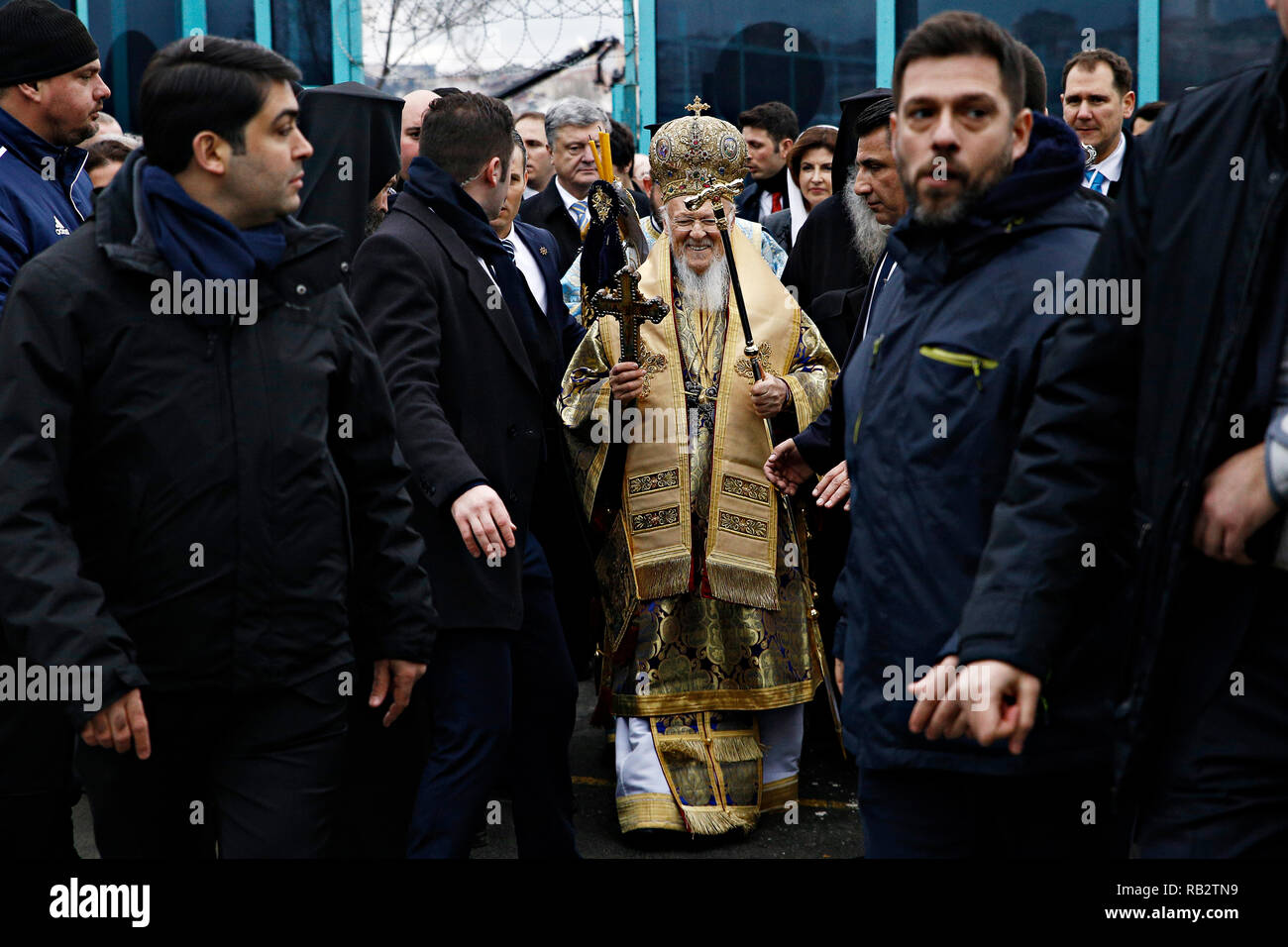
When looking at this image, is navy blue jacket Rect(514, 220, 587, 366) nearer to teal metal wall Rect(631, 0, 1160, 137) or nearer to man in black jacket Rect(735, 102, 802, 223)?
man in black jacket Rect(735, 102, 802, 223)

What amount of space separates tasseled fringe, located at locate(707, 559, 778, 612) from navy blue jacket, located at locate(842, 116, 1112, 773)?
220 centimetres

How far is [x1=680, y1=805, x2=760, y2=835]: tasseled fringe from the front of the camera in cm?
503

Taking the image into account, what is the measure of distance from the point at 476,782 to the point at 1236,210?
8.08 feet

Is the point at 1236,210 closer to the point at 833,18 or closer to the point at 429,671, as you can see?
the point at 429,671

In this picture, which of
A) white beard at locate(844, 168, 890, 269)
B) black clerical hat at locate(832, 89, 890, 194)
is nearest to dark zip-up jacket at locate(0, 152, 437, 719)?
white beard at locate(844, 168, 890, 269)

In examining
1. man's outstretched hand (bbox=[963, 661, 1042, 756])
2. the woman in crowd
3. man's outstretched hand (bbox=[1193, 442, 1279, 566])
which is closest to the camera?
man's outstretched hand (bbox=[1193, 442, 1279, 566])

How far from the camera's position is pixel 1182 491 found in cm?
214

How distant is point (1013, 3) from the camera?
402 inches

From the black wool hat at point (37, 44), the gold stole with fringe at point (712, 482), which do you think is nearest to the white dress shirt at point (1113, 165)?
the gold stole with fringe at point (712, 482)

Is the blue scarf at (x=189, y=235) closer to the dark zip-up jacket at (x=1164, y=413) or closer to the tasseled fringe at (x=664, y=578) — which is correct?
the dark zip-up jacket at (x=1164, y=413)

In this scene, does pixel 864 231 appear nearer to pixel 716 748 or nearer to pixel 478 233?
pixel 716 748

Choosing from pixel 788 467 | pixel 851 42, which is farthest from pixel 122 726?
pixel 851 42

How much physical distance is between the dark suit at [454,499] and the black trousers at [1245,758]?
203 cm
